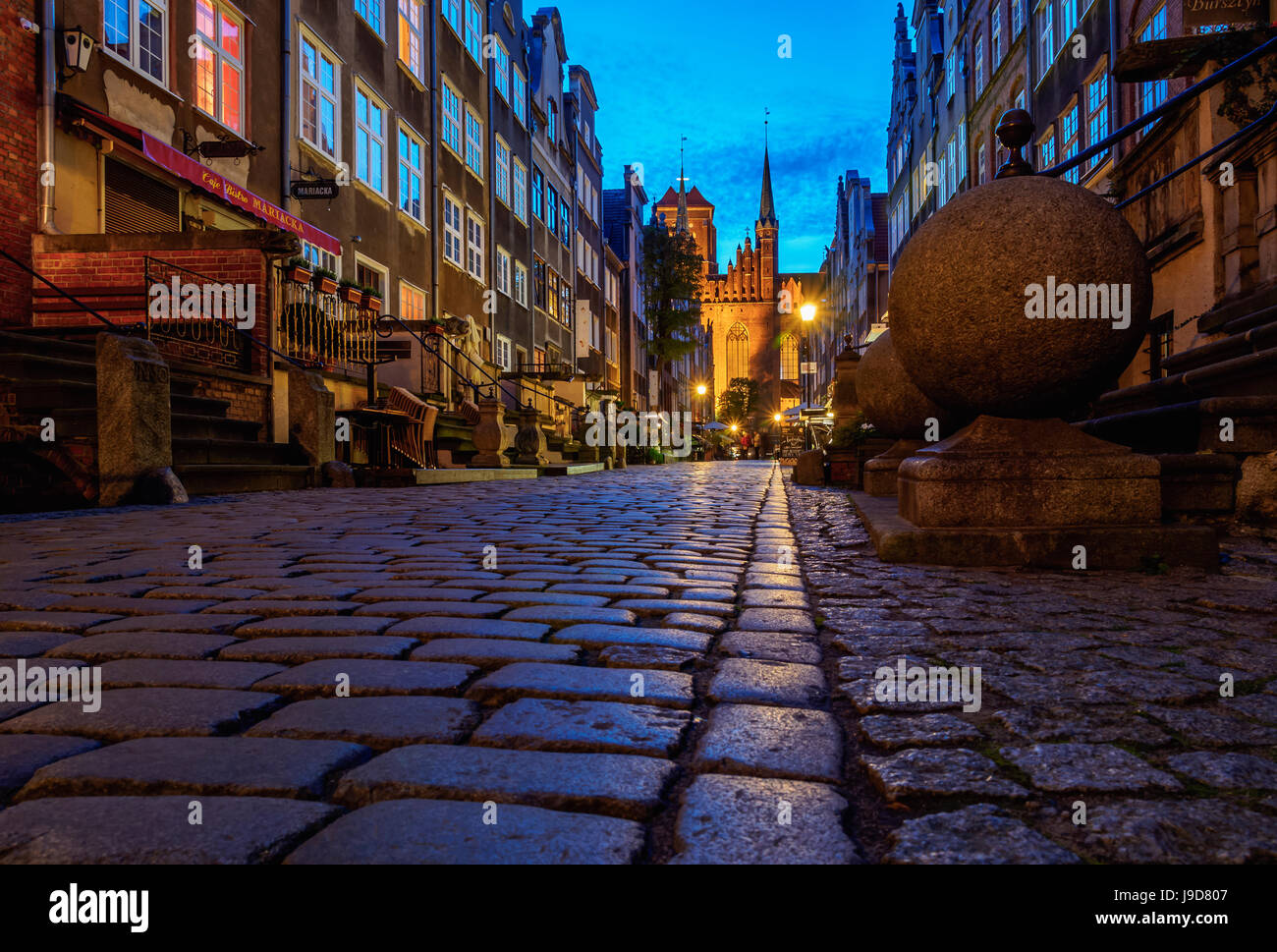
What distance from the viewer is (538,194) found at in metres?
28.3

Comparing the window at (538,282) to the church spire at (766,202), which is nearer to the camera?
the window at (538,282)

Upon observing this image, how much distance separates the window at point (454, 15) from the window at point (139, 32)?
10.2 metres

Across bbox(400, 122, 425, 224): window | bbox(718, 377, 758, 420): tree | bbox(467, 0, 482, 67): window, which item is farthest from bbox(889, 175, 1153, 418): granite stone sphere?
bbox(718, 377, 758, 420): tree

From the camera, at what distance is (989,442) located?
413 cm

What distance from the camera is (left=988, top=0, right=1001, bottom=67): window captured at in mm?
19609

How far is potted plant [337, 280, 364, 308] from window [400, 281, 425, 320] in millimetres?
4297

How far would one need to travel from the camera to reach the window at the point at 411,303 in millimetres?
17172

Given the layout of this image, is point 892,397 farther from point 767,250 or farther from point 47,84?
point 767,250

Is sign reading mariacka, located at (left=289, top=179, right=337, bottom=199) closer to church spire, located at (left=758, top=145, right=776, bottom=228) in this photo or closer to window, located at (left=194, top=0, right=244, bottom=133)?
window, located at (left=194, top=0, right=244, bottom=133)

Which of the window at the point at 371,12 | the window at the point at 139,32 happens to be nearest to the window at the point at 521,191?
the window at the point at 371,12

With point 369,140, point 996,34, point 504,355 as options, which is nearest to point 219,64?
point 369,140

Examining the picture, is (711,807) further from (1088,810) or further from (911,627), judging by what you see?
(911,627)

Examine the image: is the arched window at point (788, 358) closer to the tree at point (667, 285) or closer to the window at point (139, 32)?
the tree at point (667, 285)

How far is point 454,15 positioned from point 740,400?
224 feet
